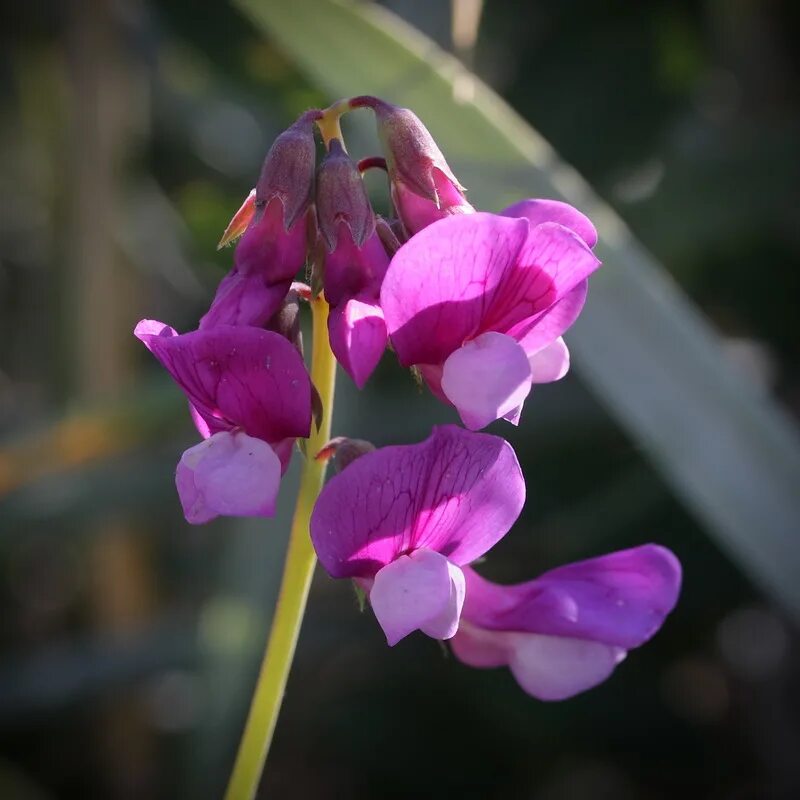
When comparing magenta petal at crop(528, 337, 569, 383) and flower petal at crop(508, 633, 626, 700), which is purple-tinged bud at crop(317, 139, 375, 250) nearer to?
magenta petal at crop(528, 337, 569, 383)

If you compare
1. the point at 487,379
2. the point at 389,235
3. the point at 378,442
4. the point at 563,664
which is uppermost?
the point at 378,442

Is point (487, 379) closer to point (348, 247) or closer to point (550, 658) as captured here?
point (348, 247)

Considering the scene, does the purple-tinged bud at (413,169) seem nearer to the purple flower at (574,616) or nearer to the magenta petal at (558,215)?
the magenta petal at (558,215)

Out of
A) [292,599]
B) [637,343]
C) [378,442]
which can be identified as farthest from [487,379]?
[378,442]

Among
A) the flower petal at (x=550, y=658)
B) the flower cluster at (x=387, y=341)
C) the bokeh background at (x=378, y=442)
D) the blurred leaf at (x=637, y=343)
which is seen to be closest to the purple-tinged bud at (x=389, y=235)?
the flower cluster at (x=387, y=341)

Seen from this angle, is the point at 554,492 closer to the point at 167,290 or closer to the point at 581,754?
the point at 581,754

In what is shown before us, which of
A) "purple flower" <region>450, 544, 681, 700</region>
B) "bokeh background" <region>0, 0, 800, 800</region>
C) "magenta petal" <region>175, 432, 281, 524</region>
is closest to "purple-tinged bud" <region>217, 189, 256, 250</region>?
"magenta petal" <region>175, 432, 281, 524</region>
